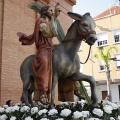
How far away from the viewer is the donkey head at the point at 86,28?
3873mm

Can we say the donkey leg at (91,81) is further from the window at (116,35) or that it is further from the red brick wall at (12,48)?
the window at (116,35)

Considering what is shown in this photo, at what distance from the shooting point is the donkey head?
3.87 metres

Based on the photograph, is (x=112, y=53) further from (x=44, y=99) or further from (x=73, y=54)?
(x=44, y=99)

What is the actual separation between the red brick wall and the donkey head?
3791 mm

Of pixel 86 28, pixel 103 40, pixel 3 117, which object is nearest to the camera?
pixel 3 117

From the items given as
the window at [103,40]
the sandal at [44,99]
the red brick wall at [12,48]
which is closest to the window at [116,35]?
the window at [103,40]

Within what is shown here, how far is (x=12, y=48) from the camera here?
7.65 metres

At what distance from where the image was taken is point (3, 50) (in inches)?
289

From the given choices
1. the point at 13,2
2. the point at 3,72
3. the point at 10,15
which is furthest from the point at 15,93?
the point at 13,2

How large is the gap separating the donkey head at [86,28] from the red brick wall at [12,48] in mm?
3791

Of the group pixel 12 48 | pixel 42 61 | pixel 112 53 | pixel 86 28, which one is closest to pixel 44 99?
pixel 42 61

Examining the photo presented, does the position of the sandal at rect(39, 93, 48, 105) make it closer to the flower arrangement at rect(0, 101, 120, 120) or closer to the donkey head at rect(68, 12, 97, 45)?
the flower arrangement at rect(0, 101, 120, 120)

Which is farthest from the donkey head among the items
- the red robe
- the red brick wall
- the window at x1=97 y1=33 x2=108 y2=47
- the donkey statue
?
the window at x1=97 y1=33 x2=108 y2=47

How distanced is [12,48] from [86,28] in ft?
13.8
